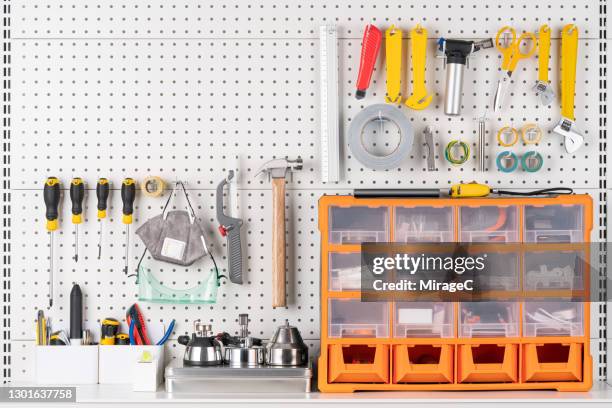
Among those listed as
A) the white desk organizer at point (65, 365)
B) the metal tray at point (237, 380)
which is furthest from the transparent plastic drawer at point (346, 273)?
the white desk organizer at point (65, 365)

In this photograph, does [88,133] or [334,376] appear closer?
[334,376]

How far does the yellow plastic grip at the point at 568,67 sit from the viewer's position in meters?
2.16

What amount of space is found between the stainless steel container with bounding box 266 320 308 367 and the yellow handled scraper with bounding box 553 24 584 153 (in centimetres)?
94

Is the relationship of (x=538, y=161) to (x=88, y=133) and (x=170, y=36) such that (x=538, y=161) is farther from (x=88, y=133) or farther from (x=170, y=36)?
(x=88, y=133)

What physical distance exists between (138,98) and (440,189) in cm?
91

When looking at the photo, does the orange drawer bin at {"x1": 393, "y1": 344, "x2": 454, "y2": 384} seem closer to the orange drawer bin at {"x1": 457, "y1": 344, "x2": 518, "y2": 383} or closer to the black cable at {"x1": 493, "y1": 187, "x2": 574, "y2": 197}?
the orange drawer bin at {"x1": 457, "y1": 344, "x2": 518, "y2": 383}

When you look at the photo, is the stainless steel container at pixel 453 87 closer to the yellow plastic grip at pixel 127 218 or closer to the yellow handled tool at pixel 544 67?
the yellow handled tool at pixel 544 67

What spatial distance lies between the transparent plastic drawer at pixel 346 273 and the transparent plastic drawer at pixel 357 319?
4 centimetres

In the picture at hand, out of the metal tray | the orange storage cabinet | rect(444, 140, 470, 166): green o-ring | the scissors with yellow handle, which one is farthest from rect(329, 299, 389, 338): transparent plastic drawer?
the scissors with yellow handle

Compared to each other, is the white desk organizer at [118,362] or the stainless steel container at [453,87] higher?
the stainless steel container at [453,87]

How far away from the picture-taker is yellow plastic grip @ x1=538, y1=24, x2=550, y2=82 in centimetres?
217

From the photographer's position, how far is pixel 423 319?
1996mm

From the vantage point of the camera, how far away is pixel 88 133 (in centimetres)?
221

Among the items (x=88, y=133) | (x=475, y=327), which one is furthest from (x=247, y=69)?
(x=475, y=327)
